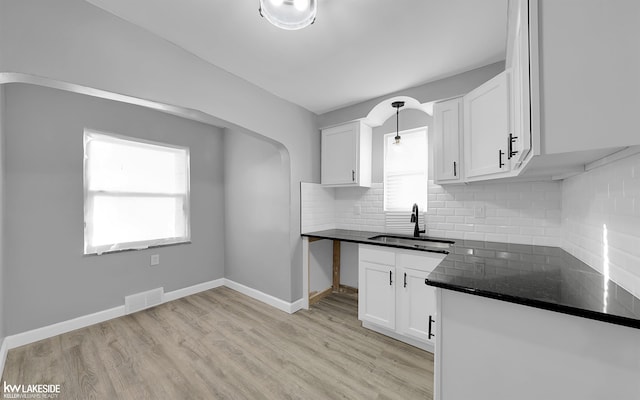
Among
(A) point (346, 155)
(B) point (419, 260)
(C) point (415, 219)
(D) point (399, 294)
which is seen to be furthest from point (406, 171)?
(D) point (399, 294)

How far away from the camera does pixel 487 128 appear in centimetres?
195

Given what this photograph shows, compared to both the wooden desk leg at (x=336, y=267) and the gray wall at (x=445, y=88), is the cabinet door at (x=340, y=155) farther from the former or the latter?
the wooden desk leg at (x=336, y=267)

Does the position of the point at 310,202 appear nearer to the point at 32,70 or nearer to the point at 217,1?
the point at 217,1

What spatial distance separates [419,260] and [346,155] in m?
1.58

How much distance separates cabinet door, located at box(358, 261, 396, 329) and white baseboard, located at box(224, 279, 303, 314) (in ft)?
2.87

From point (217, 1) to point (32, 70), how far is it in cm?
112

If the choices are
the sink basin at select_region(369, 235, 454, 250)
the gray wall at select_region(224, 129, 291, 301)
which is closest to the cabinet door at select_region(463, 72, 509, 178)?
the sink basin at select_region(369, 235, 454, 250)

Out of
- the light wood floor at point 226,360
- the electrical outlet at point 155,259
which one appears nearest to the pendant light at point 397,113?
the light wood floor at point 226,360

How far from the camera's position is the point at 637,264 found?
3.16ft

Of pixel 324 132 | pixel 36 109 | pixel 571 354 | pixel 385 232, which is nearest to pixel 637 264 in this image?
pixel 571 354

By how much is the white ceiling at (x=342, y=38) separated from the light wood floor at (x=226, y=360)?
262 cm

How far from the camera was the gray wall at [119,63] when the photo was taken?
1.33 m

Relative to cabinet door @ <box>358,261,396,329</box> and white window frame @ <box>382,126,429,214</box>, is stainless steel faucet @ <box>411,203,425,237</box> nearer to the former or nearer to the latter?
white window frame @ <box>382,126,429,214</box>

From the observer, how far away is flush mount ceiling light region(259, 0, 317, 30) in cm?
133
